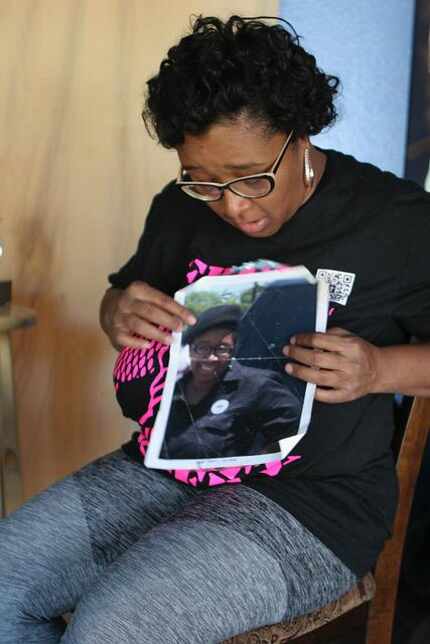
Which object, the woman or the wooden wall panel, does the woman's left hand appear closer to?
the woman

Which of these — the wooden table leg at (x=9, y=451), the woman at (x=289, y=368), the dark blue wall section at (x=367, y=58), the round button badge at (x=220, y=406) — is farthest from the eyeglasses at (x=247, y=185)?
the dark blue wall section at (x=367, y=58)

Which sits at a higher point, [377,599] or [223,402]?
[223,402]

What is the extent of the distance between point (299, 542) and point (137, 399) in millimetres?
317

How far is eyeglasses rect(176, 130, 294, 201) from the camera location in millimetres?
1005

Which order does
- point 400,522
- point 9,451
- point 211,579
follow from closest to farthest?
1. point 211,579
2. point 400,522
3. point 9,451

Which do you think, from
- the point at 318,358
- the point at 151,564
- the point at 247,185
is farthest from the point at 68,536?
the point at 247,185

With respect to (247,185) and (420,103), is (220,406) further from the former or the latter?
(420,103)

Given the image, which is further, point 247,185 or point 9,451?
point 9,451

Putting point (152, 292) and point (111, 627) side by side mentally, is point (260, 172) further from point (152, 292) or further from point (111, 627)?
point (111, 627)

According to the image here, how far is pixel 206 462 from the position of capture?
3.42ft

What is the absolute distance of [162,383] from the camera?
1120 mm

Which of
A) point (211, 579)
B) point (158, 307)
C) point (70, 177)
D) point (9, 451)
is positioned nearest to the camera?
point (211, 579)

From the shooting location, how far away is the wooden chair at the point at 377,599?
1.02 meters

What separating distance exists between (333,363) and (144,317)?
0.88 ft
